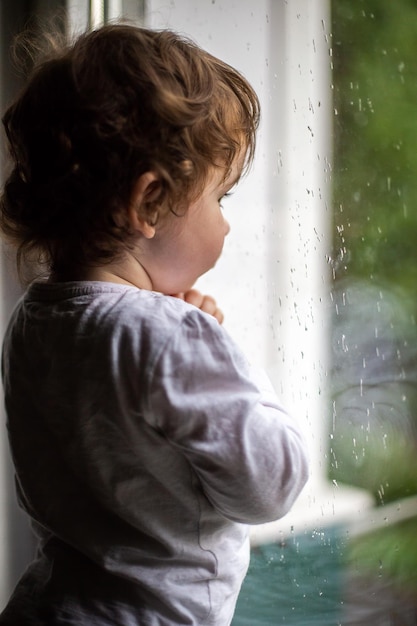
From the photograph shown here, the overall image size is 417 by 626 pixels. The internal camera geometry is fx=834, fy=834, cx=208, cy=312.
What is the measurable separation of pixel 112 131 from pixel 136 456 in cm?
29

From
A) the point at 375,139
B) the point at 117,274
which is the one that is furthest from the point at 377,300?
the point at 117,274

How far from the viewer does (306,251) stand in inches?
39.2

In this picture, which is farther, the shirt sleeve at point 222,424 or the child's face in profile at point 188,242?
the child's face in profile at point 188,242

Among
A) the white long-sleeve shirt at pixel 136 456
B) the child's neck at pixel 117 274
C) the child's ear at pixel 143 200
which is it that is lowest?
the white long-sleeve shirt at pixel 136 456

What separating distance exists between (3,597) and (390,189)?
89cm

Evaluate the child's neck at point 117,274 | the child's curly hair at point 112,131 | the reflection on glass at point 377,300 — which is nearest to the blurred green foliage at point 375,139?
the reflection on glass at point 377,300

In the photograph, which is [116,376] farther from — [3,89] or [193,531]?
[3,89]

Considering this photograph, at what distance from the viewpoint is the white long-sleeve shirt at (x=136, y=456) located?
69 centimetres

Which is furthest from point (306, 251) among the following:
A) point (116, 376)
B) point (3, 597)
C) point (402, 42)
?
point (3, 597)

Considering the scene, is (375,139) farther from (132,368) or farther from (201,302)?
(132,368)

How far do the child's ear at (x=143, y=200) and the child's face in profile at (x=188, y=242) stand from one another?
0.02m

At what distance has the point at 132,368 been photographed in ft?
2.30

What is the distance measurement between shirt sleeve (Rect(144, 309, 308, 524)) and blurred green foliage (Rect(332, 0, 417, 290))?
0.24 meters

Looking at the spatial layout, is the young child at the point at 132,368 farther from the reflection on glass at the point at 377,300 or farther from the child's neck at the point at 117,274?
the reflection on glass at the point at 377,300
